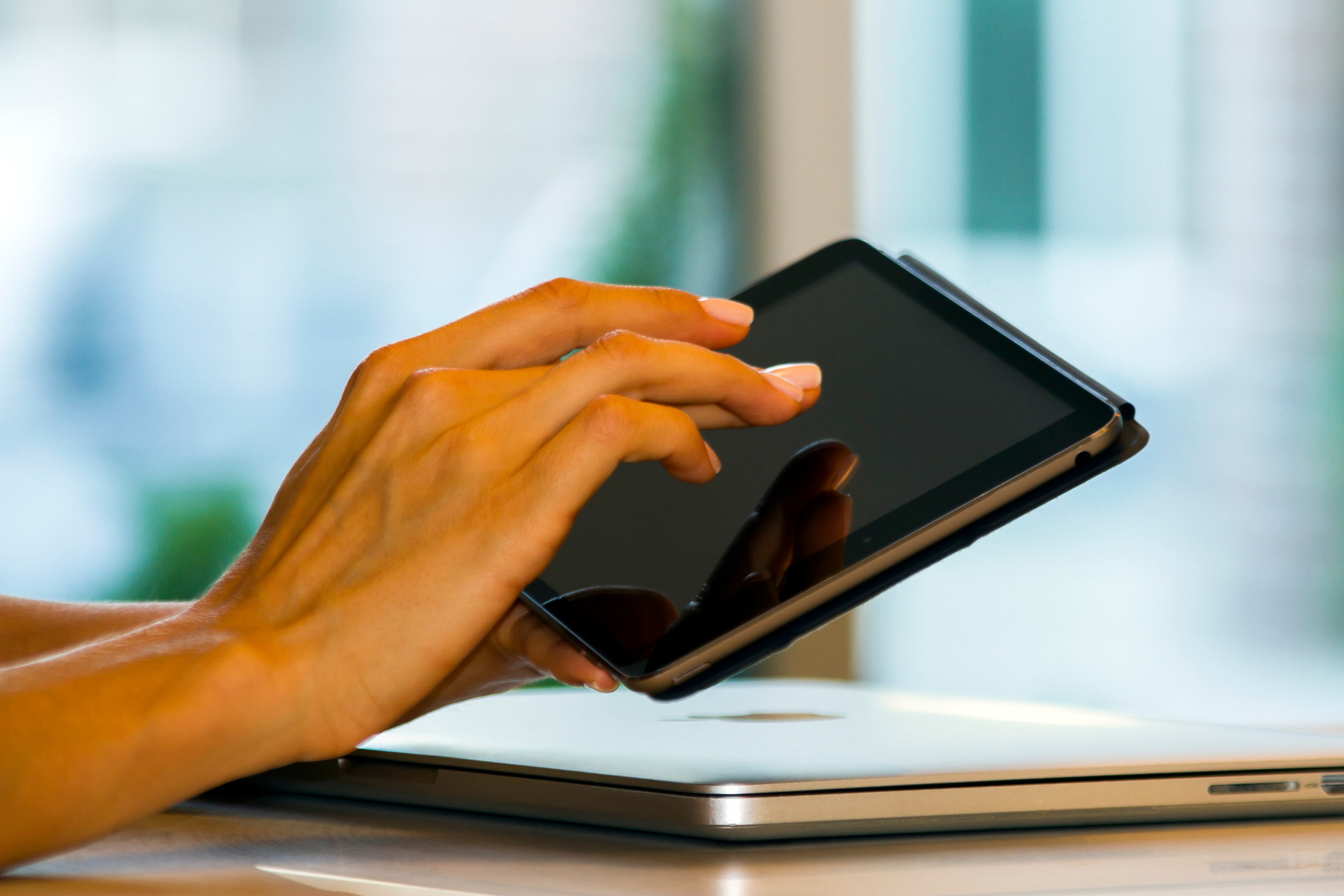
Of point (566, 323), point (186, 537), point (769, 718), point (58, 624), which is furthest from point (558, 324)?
point (186, 537)

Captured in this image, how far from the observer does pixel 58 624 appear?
2.17ft

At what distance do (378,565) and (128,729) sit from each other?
107 millimetres

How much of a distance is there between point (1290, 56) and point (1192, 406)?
2.07 ft

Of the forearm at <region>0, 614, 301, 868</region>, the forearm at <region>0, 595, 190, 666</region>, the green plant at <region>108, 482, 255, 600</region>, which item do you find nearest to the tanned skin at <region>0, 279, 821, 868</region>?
the forearm at <region>0, 614, 301, 868</region>

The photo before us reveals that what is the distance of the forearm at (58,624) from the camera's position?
25.8 inches

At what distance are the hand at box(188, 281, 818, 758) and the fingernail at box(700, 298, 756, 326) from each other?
0.24 feet

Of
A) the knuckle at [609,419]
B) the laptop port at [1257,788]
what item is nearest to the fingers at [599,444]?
the knuckle at [609,419]

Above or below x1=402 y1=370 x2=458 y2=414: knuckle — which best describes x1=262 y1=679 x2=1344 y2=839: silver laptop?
below

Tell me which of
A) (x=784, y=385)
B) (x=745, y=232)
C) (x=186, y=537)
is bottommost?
(x=186, y=537)

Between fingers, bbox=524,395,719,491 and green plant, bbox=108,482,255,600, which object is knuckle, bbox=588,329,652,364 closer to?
fingers, bbox=524,395,719,491

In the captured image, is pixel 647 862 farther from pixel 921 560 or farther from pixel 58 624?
pixel 58 624

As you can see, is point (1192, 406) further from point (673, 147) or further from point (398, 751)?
point (398, 751)

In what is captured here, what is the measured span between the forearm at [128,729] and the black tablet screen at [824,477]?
0.14 meters

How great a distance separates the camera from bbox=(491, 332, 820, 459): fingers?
493 millimetres
